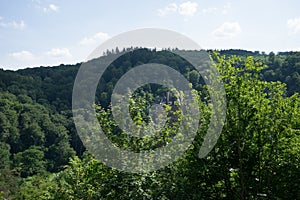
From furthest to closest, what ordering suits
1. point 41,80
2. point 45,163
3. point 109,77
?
point 41,80, point 109,77, point 45,163

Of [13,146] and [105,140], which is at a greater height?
[105,140]

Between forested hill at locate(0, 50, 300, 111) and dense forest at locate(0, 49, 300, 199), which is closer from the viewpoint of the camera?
dense forest at locate(0, 49, 300, 199)

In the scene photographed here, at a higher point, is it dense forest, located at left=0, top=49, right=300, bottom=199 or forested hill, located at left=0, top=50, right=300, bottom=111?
forested hill, located at left=0, top=50, right=300, bottom=111

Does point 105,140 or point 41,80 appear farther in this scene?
point 41,80

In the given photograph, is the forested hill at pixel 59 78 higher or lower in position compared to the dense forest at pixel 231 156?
higher

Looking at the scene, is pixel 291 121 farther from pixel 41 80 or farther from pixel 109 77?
pixel 41 80

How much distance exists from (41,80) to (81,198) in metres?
114

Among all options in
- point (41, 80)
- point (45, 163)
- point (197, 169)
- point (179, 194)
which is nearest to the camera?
point (179, 194)

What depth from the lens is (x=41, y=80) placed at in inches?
4535

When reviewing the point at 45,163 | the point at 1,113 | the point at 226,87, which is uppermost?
the point at 226,87

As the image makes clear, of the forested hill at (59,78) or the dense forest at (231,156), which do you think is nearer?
the dense forest at (231,156)

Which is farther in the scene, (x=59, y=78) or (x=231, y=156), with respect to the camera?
(x=59, y=78)

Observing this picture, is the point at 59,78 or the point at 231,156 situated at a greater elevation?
the point at 59,78

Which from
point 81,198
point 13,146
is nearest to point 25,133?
point 13,146
